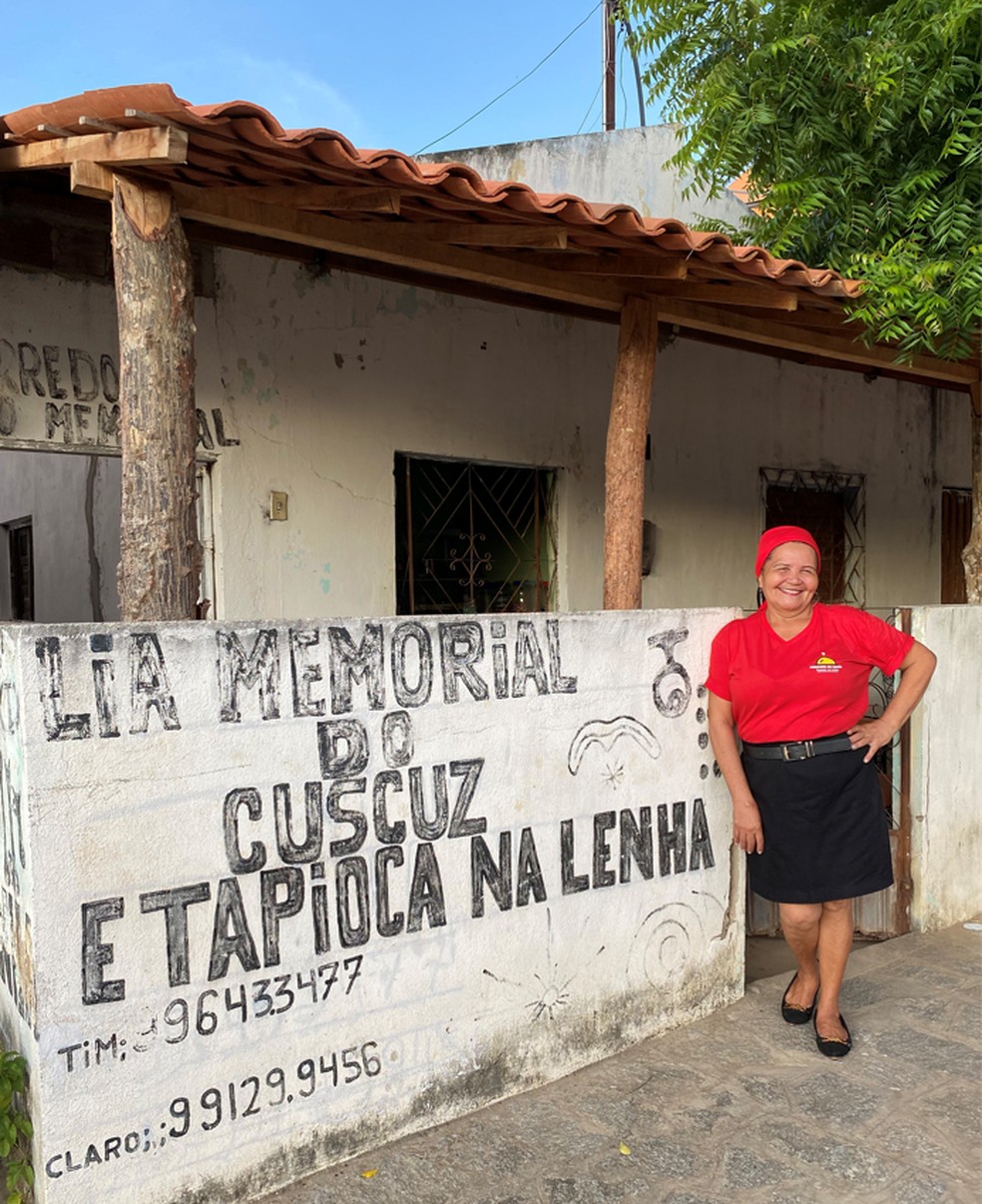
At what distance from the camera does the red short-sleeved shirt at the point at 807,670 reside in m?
3.00

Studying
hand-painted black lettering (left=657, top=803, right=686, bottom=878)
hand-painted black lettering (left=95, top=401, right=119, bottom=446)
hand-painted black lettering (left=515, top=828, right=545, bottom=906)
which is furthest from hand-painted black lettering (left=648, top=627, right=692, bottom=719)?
hand-painted black lettering (left=95, top=401, right=119, bottom=446)

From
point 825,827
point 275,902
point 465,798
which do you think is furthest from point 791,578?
point 275,902

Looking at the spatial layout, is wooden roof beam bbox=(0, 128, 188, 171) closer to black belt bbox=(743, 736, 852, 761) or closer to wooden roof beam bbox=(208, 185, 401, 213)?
wooden roof beam bbox=(208, 185, 401, 213)

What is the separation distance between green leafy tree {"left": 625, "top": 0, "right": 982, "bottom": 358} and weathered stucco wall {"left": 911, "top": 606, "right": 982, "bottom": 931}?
143cm

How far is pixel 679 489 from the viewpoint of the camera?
6648mm

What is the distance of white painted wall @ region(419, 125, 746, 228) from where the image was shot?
849 cm

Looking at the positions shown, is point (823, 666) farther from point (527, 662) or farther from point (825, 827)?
point (527, 662)

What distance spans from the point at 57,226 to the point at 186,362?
1575 mm

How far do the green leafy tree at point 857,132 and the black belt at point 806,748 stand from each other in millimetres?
2337

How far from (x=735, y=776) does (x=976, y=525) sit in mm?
3088

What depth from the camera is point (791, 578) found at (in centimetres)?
300

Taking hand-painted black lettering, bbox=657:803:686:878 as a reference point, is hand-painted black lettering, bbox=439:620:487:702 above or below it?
above

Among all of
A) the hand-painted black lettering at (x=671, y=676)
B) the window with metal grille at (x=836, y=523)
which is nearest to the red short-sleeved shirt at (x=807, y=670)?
the hand-painted black lettering at (x=671, y=676)

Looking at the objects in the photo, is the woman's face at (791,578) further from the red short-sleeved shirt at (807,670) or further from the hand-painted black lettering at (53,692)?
the hand-painted black lettering at (53,692)
